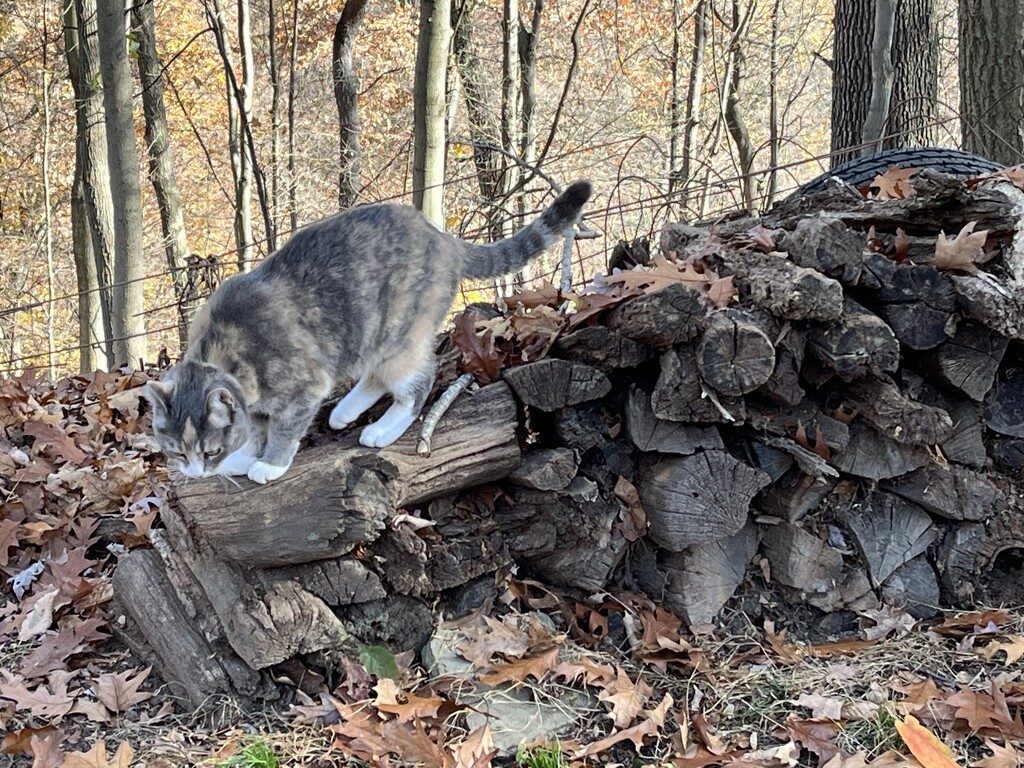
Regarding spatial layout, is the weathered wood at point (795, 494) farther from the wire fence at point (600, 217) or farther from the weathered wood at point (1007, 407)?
the wire fence at point (600, 217)

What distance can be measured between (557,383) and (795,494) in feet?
3.58

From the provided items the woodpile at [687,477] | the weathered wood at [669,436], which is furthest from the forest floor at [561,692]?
the weathered wood at [669,436]

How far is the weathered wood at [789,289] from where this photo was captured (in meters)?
3.02

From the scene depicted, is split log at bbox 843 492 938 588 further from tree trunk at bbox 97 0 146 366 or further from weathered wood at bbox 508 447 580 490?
tree trunk at bbox 97 0 146 366

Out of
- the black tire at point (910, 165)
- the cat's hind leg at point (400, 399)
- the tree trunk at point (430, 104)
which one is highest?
the tree trunk at point (430, 104)

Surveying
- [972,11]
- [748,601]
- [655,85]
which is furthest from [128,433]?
[655,85]

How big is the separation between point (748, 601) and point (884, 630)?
54 cm

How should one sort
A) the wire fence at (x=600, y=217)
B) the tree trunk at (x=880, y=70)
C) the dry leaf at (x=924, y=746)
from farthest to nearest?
the tree trunk at (x=880, y=70), the wire fence at (x=600, y=217), the dry leaf at (x=924, y=746)

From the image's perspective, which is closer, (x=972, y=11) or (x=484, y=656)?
(x=484, y=656)

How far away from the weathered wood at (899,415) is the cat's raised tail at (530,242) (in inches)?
53.0

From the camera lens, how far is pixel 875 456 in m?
3.34

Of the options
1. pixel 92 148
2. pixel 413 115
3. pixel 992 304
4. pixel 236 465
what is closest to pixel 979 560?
pixel 992 304

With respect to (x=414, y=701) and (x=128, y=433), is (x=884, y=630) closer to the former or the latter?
(x=414, y=701)

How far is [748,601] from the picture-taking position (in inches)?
134
